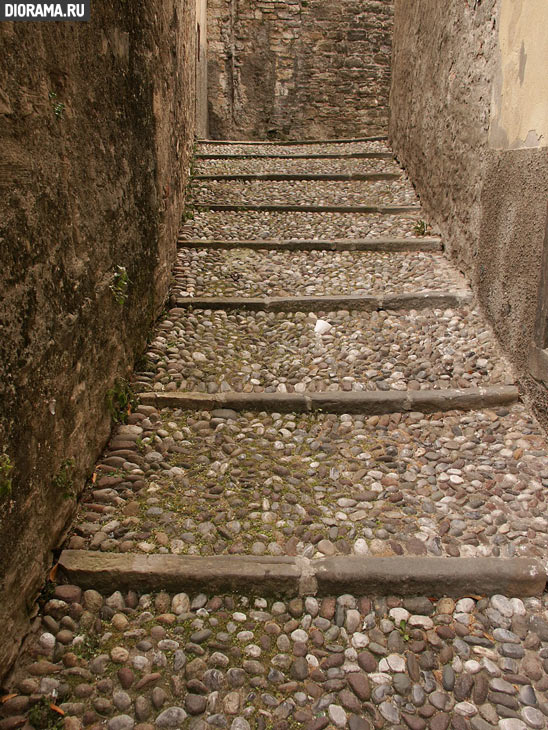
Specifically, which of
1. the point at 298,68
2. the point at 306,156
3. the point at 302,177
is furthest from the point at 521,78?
the point at 298,68

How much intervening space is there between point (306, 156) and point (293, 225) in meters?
2.37

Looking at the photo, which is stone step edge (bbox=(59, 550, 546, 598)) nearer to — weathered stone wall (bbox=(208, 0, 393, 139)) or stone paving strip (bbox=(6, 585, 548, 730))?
stone paving strip (bbox=(6, 585, 548, 730))

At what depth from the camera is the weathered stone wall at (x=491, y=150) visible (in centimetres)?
255

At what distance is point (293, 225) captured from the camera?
478cm

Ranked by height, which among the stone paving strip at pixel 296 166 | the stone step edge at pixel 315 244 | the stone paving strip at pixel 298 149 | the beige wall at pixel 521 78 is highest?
the beige wall at pixel 521 78

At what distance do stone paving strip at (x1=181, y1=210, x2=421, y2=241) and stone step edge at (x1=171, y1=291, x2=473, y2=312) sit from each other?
3.63 ft

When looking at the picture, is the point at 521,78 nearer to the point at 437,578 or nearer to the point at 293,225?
the point at 293,225

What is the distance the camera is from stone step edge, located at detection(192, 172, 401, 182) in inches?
227

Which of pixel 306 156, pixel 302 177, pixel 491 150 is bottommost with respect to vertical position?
pixel 302 177

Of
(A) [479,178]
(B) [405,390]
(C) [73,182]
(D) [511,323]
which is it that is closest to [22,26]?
(C) [73,182]

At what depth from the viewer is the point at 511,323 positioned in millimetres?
2787

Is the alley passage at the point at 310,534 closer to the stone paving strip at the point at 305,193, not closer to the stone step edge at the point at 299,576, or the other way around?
the stone step edge at the point at 299,576

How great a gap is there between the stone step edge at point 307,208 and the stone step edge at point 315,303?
171 cm

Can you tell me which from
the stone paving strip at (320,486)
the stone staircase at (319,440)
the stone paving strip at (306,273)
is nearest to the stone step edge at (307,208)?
the stone staircase at (319,440)
